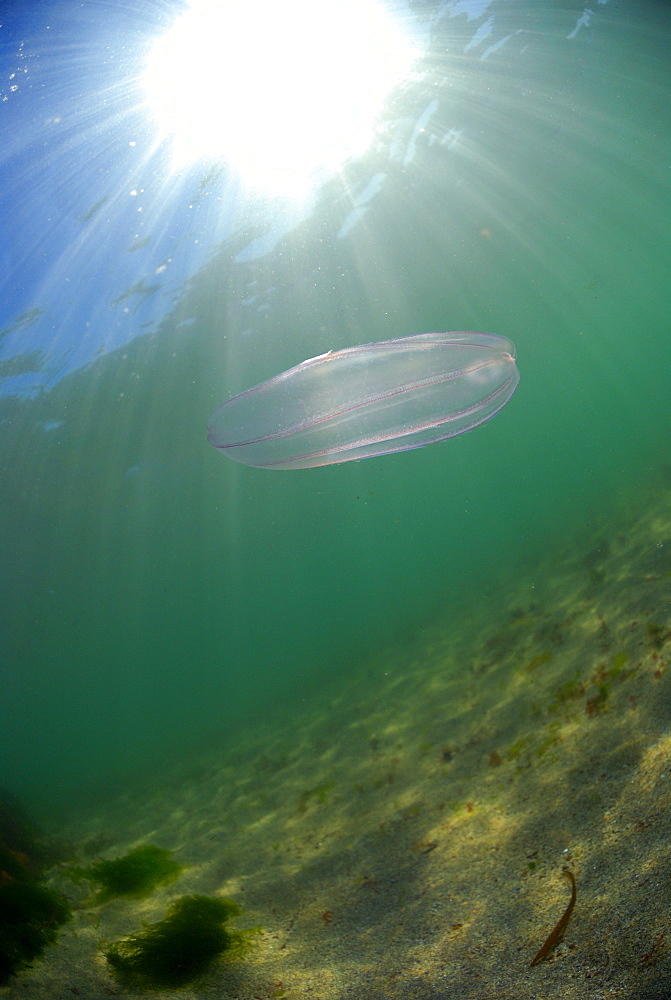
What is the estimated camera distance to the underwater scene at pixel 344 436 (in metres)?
2.19

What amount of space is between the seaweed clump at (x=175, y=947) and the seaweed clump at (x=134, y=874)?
0.76m

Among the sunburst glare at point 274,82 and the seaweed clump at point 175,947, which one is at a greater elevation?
the sunburst glare at point 274,82

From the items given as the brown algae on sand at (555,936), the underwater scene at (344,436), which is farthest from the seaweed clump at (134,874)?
the brown algae on sand at (555,936)

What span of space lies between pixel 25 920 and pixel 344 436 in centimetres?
425

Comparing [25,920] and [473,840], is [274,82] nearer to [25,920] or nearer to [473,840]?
[473,840]

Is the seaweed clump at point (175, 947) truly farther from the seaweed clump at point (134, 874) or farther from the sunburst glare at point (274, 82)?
the sunburst glare at point (274, 82)

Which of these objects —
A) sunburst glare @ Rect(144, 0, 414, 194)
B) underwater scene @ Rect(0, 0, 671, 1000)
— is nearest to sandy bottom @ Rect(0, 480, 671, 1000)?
underwater scene @ Rect(0, 0, 671, 1000)

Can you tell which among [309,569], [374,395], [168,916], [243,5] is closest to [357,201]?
[243,5]

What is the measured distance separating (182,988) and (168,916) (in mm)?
735

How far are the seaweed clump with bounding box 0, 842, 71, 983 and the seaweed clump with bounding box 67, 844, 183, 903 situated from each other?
1.02 feet

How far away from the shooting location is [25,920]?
10.3ft

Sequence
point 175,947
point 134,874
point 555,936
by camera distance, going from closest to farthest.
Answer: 1. point 555,936
2. point 175,947
3. point 134,874

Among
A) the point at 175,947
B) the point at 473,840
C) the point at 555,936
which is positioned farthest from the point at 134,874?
the point at 555,936

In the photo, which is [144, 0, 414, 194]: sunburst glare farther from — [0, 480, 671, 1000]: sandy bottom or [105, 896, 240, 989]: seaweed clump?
[105, 896, 240, 989]: seaweed clump
